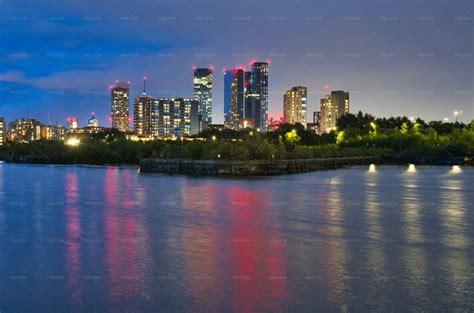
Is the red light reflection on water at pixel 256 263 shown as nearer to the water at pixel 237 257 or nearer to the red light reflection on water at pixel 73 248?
the water at pixel 237 257

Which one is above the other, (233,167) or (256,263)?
(233,167)

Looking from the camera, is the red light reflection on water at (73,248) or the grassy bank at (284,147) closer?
the red light reflection on water at (73,248)

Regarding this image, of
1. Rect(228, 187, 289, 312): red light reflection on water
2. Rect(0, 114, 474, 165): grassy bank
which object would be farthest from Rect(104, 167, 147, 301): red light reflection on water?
Rect(0, 114, 474, 165): grassy bank

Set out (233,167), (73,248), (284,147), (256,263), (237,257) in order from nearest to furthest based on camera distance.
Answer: (256,263) → (237,257) → (73,248) → (233,167) → (284,147)

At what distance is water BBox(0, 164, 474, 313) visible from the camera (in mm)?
14664

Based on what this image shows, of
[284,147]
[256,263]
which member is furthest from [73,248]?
[284,147]

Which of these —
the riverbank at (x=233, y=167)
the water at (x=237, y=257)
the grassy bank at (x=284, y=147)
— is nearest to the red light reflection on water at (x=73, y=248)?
the water at (x=237, y=257)

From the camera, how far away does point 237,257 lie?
19953mm

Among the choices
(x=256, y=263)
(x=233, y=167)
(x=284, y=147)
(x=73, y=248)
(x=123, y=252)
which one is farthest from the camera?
(x=284, y=147)

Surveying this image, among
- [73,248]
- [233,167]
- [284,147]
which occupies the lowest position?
[73,248]

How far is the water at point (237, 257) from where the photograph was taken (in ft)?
48.1

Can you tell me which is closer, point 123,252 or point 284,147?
point 123,252

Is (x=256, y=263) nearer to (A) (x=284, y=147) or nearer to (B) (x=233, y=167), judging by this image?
(B) (x=233, y=167)

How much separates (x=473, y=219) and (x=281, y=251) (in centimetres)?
1401
